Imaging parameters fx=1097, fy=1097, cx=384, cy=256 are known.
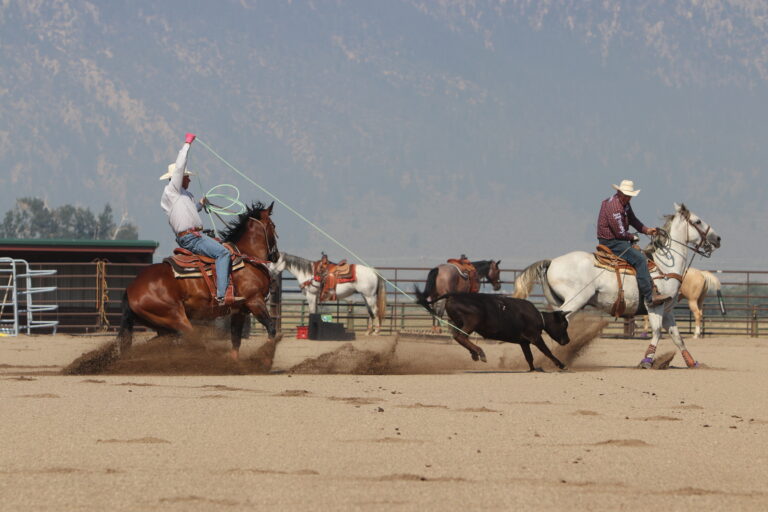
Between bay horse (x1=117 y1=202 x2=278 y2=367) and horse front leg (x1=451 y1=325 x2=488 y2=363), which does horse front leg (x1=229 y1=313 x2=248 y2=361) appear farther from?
horse front leg (x1=451 y1=325 x2=488 y2=363)

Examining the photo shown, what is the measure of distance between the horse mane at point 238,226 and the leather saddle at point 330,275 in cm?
1265

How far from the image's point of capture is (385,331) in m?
24.6

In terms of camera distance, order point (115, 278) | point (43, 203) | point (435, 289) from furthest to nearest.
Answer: point (43, 203), point (115, 278), point (435, 289)

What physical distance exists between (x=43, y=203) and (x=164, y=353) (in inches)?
4711

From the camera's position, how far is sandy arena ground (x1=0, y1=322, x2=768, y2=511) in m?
4.64

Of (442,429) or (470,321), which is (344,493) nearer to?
(442,429)

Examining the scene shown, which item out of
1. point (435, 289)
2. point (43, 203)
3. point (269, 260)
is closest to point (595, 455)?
point (269, 260)

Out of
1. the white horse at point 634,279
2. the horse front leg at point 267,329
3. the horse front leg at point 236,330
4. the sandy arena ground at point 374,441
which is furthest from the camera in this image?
the white horse at point 634,279

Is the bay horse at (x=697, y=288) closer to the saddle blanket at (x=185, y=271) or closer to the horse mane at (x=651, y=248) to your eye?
the horse mane at (x=651, y=248)

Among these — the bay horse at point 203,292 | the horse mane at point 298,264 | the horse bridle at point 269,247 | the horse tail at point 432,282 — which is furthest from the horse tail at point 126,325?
the horse mane at point 298,264

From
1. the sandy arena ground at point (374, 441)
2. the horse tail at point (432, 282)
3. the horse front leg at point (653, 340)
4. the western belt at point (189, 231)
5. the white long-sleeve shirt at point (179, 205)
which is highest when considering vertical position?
the white long-sleeve shirt at point (179, 205)

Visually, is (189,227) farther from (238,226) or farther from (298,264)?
(298,264)

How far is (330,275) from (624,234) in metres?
12.4

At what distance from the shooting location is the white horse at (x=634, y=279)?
12.8 m
